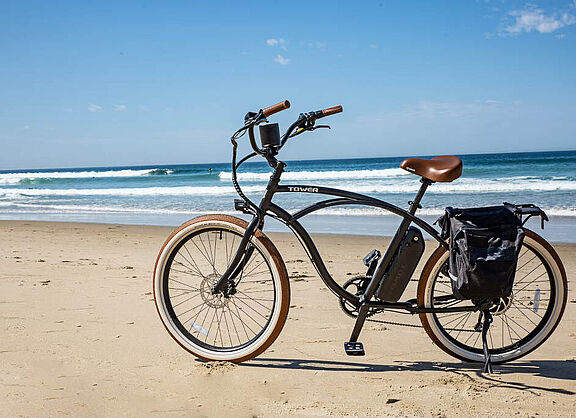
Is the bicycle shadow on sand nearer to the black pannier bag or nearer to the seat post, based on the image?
the black pannier bag

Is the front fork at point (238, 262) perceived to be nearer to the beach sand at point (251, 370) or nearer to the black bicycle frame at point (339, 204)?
the black bicycle frame at point (339, 204)

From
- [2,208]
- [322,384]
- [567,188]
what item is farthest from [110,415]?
[567,188]

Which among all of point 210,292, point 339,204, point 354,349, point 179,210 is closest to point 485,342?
point 354,349

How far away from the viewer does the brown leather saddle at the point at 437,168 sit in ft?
9.04

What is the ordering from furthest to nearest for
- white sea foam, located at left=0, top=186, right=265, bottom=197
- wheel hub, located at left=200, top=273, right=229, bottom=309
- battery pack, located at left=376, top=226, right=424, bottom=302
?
white sea foam, located at left=0, top=186, right=265, bottom=197 < wheel hub, located at left=200, top=273, right=229, bottom=309 < battery pack, located at left=376, top=226, right=424, bottom=302

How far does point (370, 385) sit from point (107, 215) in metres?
11.5

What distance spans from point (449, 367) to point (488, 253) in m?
0.72

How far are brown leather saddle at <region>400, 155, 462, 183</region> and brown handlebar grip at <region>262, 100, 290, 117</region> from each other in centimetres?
69

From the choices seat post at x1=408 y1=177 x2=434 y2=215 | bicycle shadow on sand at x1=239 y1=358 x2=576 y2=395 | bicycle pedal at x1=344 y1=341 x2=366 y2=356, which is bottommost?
bicycle shadow on sand at x1=239 y1=358 x2=576 y2=395

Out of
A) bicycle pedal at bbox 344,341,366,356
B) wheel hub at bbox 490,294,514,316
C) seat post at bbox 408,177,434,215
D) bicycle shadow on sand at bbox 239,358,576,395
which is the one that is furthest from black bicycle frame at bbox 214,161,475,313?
bicycle shadow on sand at bbox 239,358,576,395

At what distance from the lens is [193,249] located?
274 inches

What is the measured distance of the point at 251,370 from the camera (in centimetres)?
288

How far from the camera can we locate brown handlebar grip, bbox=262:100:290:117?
2.65 meters

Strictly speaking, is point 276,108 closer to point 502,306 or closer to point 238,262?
point 238,262
